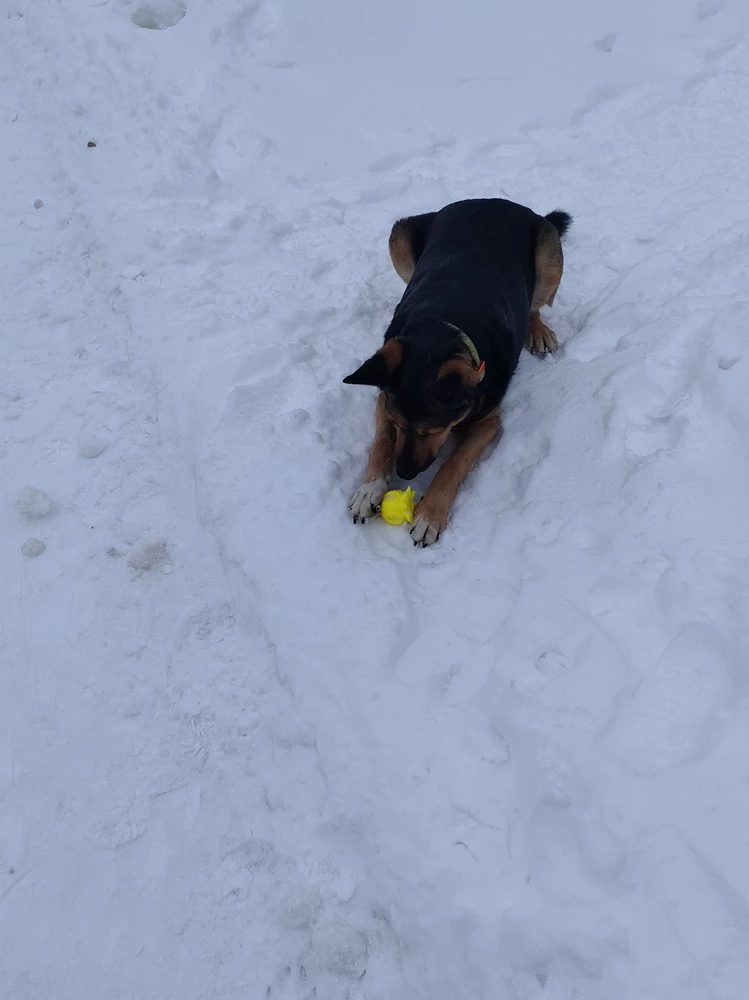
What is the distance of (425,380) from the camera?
343 centimetres

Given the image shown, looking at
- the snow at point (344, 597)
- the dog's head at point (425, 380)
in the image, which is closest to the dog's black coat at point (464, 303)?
the dog's head at point (425, 380)

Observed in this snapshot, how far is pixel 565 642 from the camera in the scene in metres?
3.11

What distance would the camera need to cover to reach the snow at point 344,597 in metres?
2.56

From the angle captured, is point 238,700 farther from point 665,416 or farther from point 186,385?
point 665,416

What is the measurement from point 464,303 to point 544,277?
113cm

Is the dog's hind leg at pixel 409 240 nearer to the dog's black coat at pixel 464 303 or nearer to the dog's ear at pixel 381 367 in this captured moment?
the dog's black coat at pixel 464 303

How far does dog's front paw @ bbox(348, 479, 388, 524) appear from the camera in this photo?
12.2ft

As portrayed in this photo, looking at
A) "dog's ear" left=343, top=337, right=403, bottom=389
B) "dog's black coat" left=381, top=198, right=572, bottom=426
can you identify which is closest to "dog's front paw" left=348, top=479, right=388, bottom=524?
"dog's black coat" left=381, top=198, right=572, bottom=426

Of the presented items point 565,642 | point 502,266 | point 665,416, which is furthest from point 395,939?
point 502,266

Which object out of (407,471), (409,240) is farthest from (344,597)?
(409,240)

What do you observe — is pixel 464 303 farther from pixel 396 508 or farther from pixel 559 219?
pixel 559 219

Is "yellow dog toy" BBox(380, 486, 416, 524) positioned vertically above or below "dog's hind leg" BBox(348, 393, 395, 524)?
below

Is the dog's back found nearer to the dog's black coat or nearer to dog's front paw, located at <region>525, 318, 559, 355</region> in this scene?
the dog's black coat

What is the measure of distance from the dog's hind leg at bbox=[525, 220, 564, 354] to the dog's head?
1315 mm
